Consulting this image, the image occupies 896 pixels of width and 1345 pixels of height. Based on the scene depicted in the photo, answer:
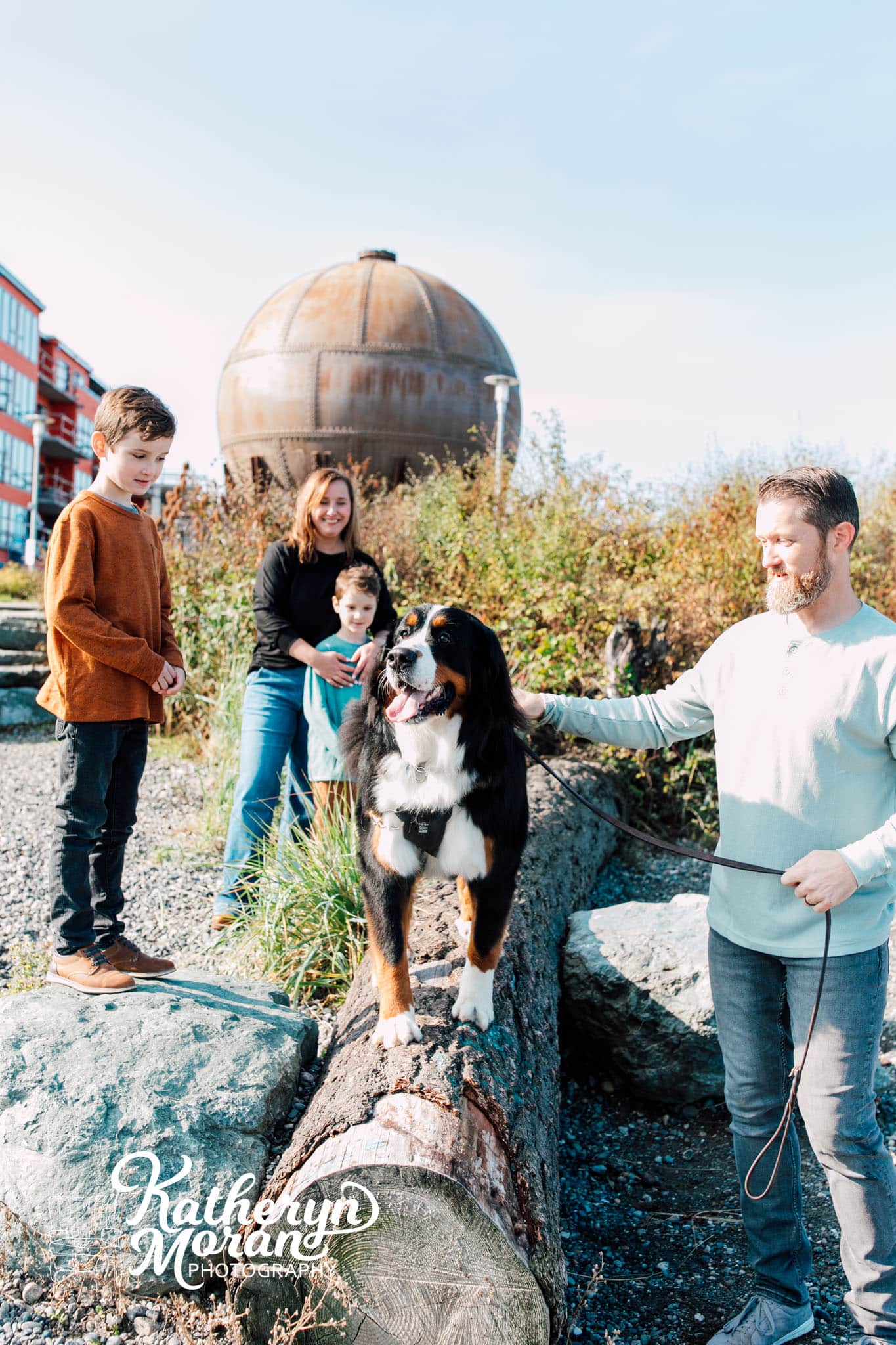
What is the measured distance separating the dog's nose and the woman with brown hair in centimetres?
170

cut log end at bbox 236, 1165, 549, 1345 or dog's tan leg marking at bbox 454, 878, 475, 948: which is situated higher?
dog's tan leg marking at bbox 454, 878, 475, 948

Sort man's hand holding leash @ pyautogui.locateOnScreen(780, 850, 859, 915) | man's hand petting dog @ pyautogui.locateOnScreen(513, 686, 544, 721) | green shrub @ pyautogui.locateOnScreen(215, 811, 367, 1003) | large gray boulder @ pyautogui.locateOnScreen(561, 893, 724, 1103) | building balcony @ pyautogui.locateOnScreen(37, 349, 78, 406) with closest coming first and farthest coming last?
1. man's hand holding leash @ pyautogui.locateOnScreen(780, 850, 859, 915)
2. man's hand petting dog @ pyautogui.locateOnScreen(513, 686, 544, 721)
3. large gray boulder @ pyautogui.locateOnScreen(561, 893, 724, 1103)
4. green shrub @ pyautogui.locateOnScreen(215, 811, 367, 1003)
5. building balcony @ pyautogui.locateOnScreen(37, 349, 78, 406)

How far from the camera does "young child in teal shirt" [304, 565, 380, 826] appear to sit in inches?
160

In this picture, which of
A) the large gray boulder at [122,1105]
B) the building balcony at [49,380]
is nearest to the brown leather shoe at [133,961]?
the large gray boulder at [122,1105]

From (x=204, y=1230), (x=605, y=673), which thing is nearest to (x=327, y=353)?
(x=605, y=673)

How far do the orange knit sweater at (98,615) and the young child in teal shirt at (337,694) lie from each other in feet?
3.92

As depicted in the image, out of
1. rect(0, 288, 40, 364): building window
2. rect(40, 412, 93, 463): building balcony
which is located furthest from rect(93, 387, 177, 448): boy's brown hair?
rect(40, 412, 93, 463): building balcony

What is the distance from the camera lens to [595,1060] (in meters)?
3.69

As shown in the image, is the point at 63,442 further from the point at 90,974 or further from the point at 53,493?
the point at 90,974

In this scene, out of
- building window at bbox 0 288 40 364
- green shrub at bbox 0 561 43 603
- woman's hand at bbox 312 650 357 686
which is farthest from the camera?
building window at bbox 0 288 40 364

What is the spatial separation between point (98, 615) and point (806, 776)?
2077 mm

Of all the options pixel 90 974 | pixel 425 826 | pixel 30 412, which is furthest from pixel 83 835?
pixel 30 412

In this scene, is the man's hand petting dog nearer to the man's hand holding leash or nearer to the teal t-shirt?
the man's hand holding leash

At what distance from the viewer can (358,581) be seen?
13.3 feet
